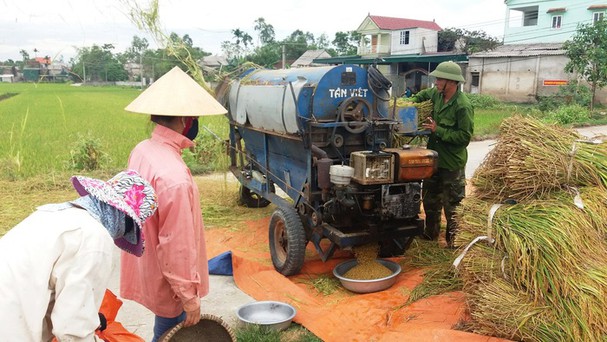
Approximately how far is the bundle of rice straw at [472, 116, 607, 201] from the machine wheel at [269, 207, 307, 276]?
1.98 metres

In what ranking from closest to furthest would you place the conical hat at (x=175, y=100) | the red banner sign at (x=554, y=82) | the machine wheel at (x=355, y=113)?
the conical hat at (x=175, y=100), the machine wheel at (x=355, y=113), the red banner sign at (x=554, y=82)

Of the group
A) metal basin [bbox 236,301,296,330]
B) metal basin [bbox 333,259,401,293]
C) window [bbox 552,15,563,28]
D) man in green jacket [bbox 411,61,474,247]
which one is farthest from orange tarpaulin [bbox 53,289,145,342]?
window [bbox 552,15,563,28]

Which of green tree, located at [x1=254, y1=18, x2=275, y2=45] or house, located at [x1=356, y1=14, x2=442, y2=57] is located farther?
green tree, located at [x1=254, y1=18, x2=275, y2=45]

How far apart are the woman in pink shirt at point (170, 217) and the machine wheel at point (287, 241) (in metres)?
2.08

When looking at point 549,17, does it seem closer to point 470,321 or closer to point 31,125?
point 31,125

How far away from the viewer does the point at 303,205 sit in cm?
507

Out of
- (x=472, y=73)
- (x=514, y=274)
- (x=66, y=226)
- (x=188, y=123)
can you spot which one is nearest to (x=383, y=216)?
(x=514, y=274)

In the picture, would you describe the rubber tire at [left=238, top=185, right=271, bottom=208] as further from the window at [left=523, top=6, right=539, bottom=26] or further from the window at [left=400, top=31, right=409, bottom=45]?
the window at [left=400, top=31, right=409, bottom=45]

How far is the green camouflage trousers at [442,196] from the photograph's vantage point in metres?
5.44

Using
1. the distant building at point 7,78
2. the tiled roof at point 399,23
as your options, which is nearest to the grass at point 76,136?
the tiled roof at point 399,23

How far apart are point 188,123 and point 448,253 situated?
3.36 meters

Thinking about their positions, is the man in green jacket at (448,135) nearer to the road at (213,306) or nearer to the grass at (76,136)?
the road at (213,306)

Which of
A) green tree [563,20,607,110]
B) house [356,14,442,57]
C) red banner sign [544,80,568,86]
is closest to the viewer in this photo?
green tree [563,20,607,110]

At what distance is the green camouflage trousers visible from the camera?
5441 mm
